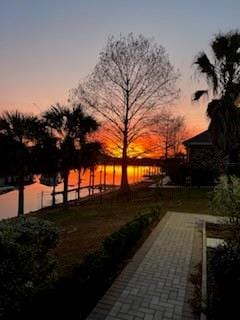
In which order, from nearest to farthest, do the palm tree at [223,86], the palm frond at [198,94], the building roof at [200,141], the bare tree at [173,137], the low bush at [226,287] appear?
1. the low bush at [226,287]
2. the palm tree at [223,86]
3. the palm frond at [198,94]
4. the building roof at [200,141]
5. the bare tree at [173,137]

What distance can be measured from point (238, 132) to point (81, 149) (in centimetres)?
919

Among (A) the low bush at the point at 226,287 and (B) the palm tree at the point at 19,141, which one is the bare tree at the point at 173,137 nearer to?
(B) the palm tree at the point at 19,141

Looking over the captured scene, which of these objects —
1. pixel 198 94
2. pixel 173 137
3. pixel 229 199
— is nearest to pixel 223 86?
pixel 198 94

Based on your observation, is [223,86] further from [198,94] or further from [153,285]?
[153,285]

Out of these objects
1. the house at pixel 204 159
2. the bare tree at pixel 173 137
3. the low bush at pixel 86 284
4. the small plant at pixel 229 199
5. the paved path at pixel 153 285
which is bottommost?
the paved path at pixel 153 285

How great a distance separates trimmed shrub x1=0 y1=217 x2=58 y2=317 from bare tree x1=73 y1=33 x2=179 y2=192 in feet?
55.0

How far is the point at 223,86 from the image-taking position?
59.2ft

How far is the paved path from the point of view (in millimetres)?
4675

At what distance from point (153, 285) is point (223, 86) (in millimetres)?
15169

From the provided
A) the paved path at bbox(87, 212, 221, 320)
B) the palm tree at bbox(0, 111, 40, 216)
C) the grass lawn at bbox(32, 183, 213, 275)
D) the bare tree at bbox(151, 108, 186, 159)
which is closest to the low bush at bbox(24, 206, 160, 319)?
the paved path at bbox(87, 212, 221, 320)

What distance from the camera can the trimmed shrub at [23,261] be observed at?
3.79 m

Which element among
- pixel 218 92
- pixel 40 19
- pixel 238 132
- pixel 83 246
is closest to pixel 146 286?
pixel 83 246

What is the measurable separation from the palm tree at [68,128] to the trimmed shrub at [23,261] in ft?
38.7

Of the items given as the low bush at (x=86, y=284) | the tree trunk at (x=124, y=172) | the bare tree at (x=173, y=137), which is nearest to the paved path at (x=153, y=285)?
the low bush at (x=86, y=284)
